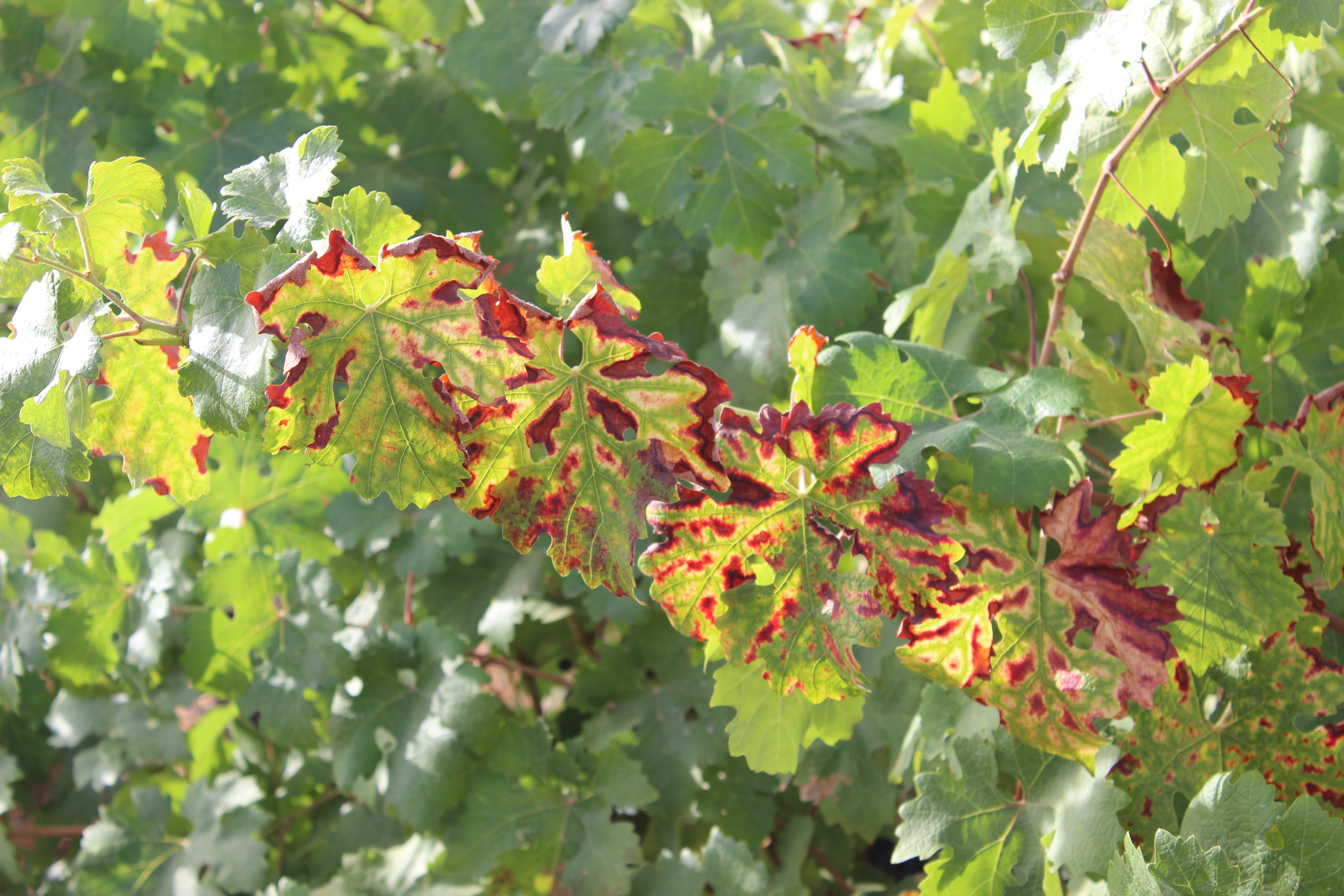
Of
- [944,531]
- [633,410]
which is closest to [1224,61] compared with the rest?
[944,531]

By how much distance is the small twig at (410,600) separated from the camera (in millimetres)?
1357

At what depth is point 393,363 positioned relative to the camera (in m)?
0.53

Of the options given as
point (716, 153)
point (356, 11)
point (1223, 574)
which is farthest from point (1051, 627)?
point (356, 11)

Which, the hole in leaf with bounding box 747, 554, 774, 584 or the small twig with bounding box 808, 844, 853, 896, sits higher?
the hole in leaf with bounding box 747, 554, 774, 584

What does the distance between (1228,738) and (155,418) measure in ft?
2.96

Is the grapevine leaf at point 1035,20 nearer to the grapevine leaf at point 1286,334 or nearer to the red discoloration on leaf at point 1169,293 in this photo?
the red discoloration on leaf at point 1169,293

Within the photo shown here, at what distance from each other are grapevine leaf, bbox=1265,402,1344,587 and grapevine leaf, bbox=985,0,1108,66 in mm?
340

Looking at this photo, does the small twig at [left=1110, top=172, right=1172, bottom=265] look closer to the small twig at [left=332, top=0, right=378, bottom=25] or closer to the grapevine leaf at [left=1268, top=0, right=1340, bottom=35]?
the grapevine leaf at [left=1268, top=0, right=1340, bottom=35]

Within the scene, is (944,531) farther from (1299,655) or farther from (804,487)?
(1299,655)

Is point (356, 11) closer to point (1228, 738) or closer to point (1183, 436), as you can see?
point (1183, 436)

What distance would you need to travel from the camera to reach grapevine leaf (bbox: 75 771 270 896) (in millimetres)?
1312

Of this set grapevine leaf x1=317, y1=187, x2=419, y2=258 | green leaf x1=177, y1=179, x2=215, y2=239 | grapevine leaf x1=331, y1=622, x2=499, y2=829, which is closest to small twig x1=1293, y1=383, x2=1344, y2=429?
grapevine leaf x1=317, y1=187, x2=419, y2=258

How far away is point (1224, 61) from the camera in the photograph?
0.72 meters

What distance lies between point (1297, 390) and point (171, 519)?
5.68ft
